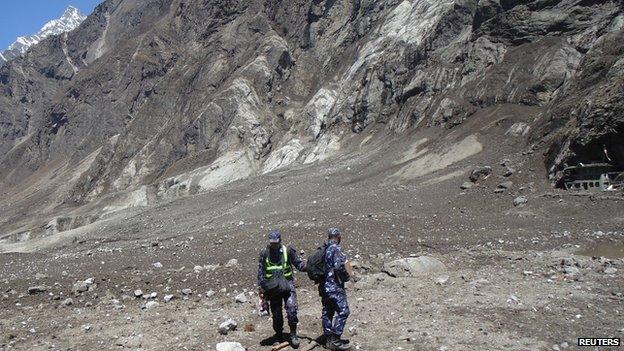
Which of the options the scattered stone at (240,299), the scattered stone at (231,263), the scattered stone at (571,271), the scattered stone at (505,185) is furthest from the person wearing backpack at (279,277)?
the scattered stone at (505,185)

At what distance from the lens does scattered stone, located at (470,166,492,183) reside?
98.5 ft

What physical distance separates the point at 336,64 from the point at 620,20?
47.4 metres

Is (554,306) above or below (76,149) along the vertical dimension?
below

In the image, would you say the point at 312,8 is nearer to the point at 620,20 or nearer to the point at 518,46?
the point at 518,46

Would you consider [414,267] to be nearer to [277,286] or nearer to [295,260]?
[295,260]

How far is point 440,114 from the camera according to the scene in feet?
156

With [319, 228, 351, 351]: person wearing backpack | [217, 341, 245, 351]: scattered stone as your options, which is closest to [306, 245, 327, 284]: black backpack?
[319, 228, 351, 351]: person wearing backpack

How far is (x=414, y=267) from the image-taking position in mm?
13883

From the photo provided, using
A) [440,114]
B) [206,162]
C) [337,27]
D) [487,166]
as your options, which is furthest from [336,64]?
[487,166]

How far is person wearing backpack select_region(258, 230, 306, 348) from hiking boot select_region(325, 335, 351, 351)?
1.90 feet

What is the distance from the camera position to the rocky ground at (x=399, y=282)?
9570 millimetres

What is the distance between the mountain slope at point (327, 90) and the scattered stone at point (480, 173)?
10.0ft

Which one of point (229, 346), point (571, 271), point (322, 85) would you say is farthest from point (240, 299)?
point (322, 85)

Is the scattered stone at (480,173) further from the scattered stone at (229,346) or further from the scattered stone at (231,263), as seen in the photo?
the scattered stone at (229,346)
